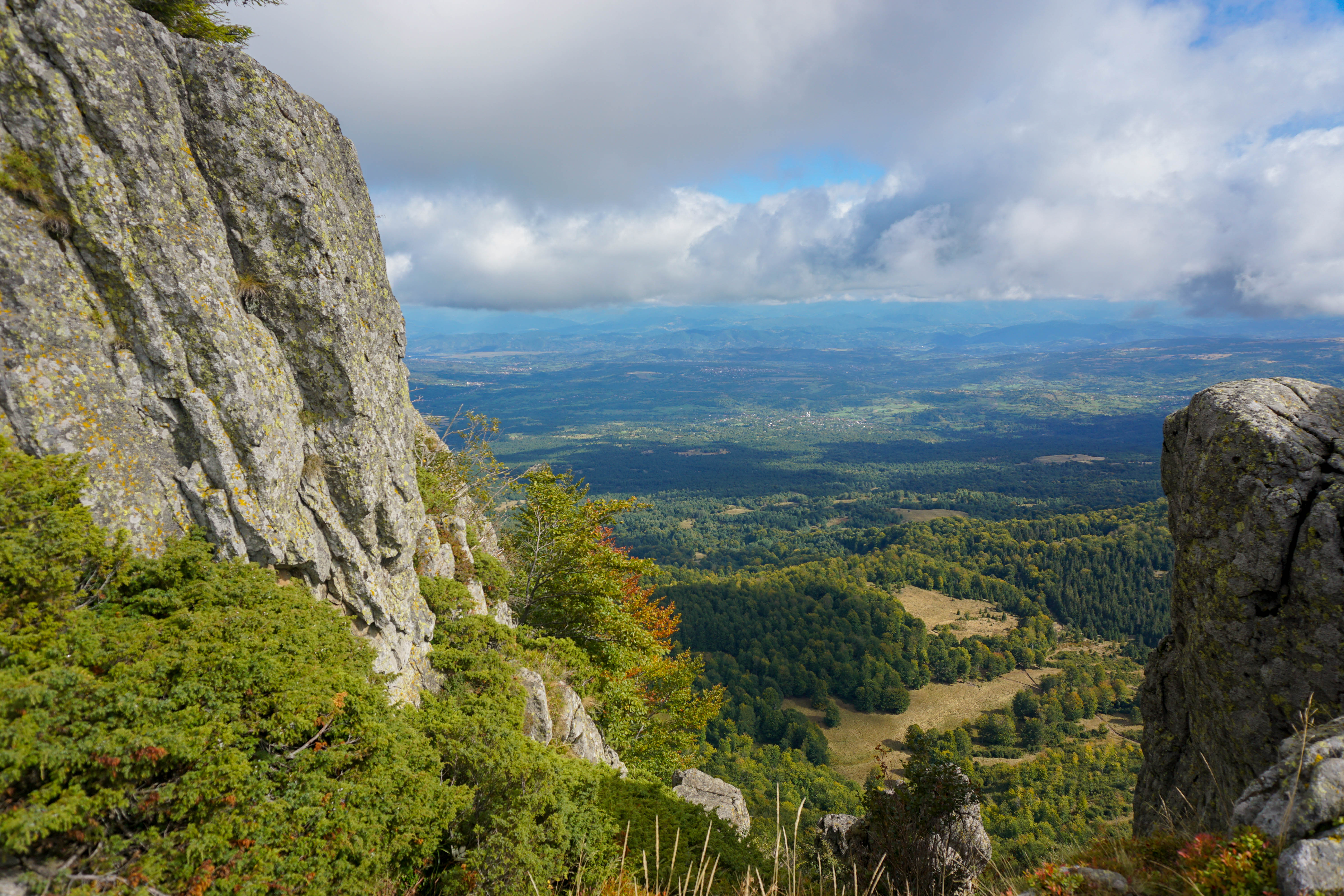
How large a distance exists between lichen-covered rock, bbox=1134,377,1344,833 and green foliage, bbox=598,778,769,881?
6510 millimetres

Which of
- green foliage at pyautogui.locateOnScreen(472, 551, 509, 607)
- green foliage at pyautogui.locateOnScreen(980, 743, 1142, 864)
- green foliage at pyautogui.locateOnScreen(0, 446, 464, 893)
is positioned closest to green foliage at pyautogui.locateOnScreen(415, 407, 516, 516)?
green foliage at pyautogui.locateOnScreen(472, 551, 509, 607)

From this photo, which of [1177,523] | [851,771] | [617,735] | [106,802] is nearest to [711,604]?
[851,771]

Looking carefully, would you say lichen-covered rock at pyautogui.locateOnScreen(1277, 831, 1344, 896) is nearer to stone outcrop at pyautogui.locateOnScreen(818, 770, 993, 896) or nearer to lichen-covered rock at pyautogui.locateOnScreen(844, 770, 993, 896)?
stone outcrop at pyautogui.locateOnScreen(818, 770, 993, 896)

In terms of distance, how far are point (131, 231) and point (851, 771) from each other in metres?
78.7

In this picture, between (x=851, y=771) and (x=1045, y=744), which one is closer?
(x=851, y=771)

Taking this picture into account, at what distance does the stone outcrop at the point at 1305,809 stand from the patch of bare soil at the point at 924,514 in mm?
180830

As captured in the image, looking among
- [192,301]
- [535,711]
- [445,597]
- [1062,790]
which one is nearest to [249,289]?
[192,301]

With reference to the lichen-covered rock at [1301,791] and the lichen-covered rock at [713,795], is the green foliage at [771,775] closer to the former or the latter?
the lichen-covered rock at [713,795]

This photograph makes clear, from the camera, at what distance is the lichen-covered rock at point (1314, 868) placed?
392 centimetres

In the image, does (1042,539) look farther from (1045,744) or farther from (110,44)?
(110,44)

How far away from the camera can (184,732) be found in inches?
223

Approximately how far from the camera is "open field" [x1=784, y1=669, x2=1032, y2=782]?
7088 centimetres

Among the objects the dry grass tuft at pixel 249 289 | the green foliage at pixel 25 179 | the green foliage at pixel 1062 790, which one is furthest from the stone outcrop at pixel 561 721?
the green foliage at pixel 1062 790

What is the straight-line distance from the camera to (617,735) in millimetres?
18953
